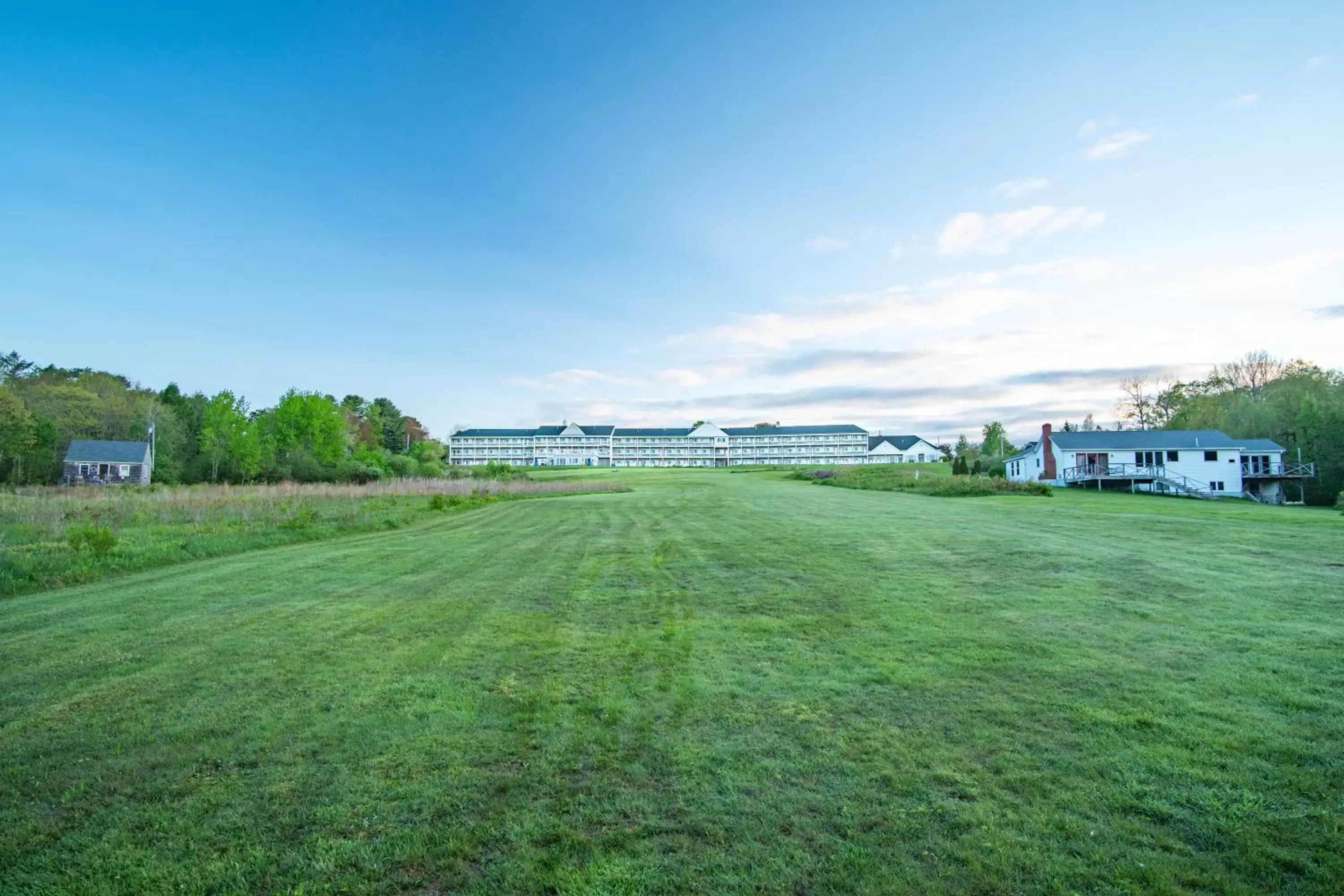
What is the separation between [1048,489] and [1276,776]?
34542 mm

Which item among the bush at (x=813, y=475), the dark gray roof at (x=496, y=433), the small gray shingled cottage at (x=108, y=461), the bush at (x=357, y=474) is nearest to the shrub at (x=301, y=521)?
the bush at (x=357, y=474)

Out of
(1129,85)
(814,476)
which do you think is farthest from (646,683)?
(814,476)

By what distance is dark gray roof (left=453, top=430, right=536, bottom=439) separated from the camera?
12325 cm

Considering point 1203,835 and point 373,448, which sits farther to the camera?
point 373,448

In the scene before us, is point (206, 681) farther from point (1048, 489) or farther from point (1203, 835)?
point (1048, 489)

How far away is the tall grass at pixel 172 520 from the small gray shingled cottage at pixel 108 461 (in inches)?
909

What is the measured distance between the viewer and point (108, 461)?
50906 mm

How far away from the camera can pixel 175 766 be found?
3.78 metres

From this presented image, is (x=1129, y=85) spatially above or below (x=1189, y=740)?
above

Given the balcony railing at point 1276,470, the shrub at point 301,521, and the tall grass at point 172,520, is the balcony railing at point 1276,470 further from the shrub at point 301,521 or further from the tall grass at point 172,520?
the shrub at point 301,521

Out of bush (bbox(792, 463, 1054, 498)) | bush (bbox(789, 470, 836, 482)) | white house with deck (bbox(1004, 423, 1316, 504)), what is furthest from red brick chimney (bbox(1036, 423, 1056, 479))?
bush (bbox(789, 470, 836, 482))

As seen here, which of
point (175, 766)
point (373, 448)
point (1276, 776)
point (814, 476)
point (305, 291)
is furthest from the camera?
point (373, 448)

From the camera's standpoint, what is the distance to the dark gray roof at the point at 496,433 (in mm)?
123250

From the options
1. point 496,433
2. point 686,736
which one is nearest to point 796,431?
point 496,433
